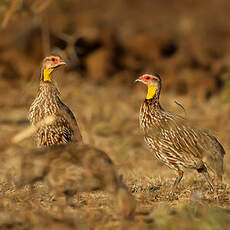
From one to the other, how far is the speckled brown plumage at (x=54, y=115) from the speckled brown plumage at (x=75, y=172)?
202 cm

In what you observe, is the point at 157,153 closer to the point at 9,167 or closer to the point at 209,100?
the point at 9,167

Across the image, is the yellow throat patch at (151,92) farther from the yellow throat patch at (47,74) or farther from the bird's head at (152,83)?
the yellow throat patch at (47,74)

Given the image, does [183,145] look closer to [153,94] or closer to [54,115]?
[153,94]

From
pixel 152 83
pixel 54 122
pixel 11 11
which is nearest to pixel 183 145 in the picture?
pixel 152 83

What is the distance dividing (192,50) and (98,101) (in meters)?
6.61

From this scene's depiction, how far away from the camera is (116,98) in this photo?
15203 millimetres

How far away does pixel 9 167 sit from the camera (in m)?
9.65

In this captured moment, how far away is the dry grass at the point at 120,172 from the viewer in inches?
210

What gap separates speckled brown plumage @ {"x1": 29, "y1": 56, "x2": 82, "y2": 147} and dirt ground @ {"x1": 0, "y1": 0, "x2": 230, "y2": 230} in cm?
65

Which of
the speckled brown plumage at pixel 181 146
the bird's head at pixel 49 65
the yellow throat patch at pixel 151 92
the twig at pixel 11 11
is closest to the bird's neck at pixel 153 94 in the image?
the yellow throat patch at pixel 151 92

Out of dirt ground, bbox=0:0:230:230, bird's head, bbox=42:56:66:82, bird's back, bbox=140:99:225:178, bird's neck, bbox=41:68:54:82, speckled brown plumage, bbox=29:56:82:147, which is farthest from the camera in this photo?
bird's neck, bbox=41:68:54:82

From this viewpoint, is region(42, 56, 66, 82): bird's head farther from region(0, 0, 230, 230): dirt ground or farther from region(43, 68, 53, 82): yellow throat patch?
region(0, 0, 230, 230): dirt ground

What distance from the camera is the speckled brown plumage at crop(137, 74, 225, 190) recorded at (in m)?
7.27

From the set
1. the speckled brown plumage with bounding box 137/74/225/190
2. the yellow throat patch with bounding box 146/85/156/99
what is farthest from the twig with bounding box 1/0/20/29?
the speckled brown plumage with bounding box 137/74/225/190
